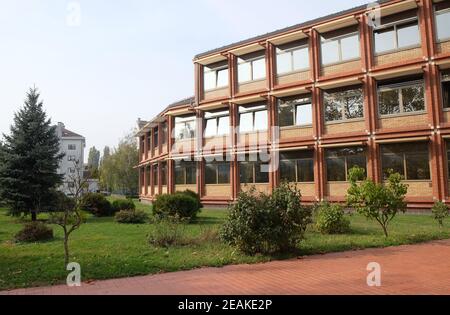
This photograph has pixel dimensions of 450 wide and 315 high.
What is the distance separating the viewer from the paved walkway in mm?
6555

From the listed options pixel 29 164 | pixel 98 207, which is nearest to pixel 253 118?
pixel 98 207

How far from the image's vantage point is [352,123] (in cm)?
2284

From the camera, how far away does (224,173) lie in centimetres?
2828

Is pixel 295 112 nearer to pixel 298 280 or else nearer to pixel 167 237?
pixel 167 237

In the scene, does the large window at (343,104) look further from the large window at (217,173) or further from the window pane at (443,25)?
the large window at (217,173)

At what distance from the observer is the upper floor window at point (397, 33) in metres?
21.1

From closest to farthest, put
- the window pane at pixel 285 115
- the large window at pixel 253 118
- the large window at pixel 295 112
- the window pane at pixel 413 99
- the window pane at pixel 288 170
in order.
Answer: the window pane at pixel 413 99, the large window at pixel 295 112, the window pane at pixel 288 170, the window pane at pixel 285 115, the large window at pixel 253 118

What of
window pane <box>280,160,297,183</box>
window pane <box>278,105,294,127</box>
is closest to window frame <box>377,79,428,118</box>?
window pane <box>278,105,294,127</box>

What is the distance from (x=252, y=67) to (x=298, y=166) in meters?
7.50

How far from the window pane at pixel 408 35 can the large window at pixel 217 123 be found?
11711 mm

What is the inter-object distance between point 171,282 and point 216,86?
23211 mm

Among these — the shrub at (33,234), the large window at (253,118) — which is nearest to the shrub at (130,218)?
the shrub at (33,234)
